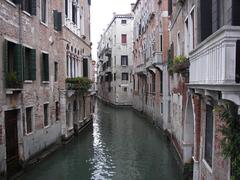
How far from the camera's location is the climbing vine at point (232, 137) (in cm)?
430

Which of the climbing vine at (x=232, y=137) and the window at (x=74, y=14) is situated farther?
the window at (x=74, y=14)

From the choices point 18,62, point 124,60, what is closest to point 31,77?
point 18,62

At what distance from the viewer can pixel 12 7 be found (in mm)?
9500

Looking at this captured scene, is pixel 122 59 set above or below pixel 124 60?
above

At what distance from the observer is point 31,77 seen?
36.5 ft

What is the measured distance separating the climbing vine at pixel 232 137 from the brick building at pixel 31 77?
20.7 ft

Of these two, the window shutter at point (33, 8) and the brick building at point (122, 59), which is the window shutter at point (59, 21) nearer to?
the window shutter at point (33, 8)

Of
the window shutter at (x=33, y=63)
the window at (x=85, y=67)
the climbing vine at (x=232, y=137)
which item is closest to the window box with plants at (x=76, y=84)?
the window at (x=85, y=67)

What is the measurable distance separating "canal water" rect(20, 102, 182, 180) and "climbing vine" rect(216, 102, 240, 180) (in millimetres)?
5689

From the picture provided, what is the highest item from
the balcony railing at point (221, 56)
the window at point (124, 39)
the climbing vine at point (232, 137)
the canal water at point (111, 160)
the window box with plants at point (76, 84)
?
the window at point (124, 39)

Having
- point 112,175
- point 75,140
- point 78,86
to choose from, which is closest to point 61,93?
point 78,86

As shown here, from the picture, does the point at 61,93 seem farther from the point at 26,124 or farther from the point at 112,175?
the point at 112,175

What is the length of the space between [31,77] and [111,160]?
4.52m

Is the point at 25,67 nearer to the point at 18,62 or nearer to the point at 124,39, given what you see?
the point at 18,62
